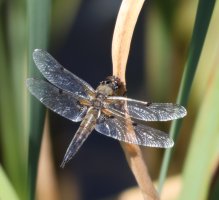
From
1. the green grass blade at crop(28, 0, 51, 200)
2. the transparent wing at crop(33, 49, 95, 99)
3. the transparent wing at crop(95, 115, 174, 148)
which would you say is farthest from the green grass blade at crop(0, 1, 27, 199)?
the green grass blade at crop(28, 0, 51, 200)

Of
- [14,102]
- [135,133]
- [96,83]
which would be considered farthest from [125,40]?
[96,83]

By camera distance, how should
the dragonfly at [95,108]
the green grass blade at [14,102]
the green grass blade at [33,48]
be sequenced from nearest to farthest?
the green grass blade at [33,48] → the dragonfly at [95,108] → the green grass blade at [14,102]

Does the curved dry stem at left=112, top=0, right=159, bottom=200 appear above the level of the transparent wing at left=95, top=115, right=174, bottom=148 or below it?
above

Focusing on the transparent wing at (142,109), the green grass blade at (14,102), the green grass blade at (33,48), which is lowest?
the green grass blade at (14,102)

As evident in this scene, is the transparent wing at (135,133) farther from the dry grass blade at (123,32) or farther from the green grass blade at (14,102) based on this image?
the green grass blade at (14,102)

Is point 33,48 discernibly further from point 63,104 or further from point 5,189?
point 63,104

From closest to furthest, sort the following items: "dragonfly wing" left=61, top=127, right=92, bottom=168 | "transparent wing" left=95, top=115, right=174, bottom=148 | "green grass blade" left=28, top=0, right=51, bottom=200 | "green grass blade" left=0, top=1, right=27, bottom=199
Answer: "green grass blade" left=28, top=0, right=51, bottom=200
"transparent wing" left=95, top=115, right=174, bottom=148
"dragonfly wing" left=61, top=127, right=92, bottom=168
"green grass blade" left=0, top=1, right=27, bottom=199

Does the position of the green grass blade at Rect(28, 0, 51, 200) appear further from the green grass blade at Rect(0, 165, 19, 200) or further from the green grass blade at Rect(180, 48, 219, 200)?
the green grass blade at Rect(180, 48, 219, 200)

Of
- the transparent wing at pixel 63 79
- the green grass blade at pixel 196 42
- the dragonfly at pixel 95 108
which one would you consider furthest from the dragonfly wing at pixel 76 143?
the green grass blade at pixel 196 42
